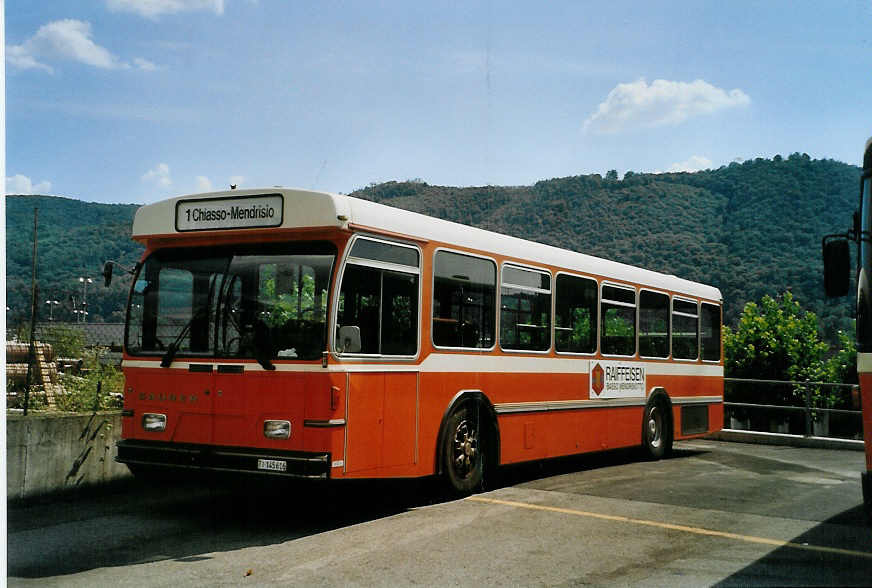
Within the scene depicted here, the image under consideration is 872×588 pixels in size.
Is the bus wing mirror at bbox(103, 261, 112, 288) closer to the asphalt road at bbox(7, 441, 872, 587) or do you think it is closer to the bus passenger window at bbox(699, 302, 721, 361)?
the asphalt road at bbox(7, 441, 872, 587)

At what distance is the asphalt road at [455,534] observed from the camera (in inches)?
254

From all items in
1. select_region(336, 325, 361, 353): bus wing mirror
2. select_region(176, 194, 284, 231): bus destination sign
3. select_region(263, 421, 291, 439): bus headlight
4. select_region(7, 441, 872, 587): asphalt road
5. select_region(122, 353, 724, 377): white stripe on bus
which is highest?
select_region(176, 194, 284, 231): bus destination sign

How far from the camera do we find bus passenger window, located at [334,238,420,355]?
819 cm

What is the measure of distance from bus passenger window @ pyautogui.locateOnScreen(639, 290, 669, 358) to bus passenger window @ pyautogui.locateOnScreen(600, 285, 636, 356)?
301 millimetres

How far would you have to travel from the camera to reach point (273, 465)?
307 inches

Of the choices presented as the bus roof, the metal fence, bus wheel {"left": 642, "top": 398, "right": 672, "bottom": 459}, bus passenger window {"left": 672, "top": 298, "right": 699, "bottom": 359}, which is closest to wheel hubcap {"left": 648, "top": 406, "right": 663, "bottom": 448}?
bus wheel {"left": 642, "top": 398, "right": 672, "bottom": 459}

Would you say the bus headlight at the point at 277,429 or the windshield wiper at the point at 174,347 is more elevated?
the windshield wiper at the point at 174,347

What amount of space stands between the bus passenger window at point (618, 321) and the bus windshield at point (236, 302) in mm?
5932

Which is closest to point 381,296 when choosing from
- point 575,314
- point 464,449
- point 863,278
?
point 464,449

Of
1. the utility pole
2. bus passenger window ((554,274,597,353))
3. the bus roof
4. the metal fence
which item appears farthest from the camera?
the metal fence

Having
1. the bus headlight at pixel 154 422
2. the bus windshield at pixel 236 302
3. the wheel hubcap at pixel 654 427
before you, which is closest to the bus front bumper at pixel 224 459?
the bus headlight at pixel 154 422

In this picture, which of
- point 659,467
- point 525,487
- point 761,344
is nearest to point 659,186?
point 761,344

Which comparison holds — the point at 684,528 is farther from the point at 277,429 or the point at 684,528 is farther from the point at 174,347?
the point at 174,347

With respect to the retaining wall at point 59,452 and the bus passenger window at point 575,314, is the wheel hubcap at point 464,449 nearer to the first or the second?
the bus passenger window at point 575,314
